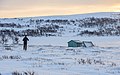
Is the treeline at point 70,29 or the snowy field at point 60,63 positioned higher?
the snowy field at point 60,63

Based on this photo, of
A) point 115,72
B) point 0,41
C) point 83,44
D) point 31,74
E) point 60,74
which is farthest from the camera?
point 0,41

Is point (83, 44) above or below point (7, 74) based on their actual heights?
below

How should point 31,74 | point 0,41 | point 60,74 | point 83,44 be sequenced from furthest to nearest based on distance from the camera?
1. point 0,41
2. point 83,44
3. point 60,74
4. point 31,74

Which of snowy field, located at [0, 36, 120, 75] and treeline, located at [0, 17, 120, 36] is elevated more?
snowy field, located at [0, 36, 120, 75]

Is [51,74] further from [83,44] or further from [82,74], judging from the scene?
[83,44]

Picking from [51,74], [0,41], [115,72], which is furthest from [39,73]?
[0,41]

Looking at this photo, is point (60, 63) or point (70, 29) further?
point (70, 29)

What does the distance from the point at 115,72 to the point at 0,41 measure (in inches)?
1135

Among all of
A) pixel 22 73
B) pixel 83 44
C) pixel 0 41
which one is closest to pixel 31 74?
pixel 22 73

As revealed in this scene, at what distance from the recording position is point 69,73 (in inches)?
435

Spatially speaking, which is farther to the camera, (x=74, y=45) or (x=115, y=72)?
(x=74, y=45)

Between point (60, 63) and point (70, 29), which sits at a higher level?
point (60, 63)

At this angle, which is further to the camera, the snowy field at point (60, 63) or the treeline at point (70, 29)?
the treeline at point (70, 29)

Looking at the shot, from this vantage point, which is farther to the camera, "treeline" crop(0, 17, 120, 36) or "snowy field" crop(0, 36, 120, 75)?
"treeline" crop(0, 17, 120, 36)
